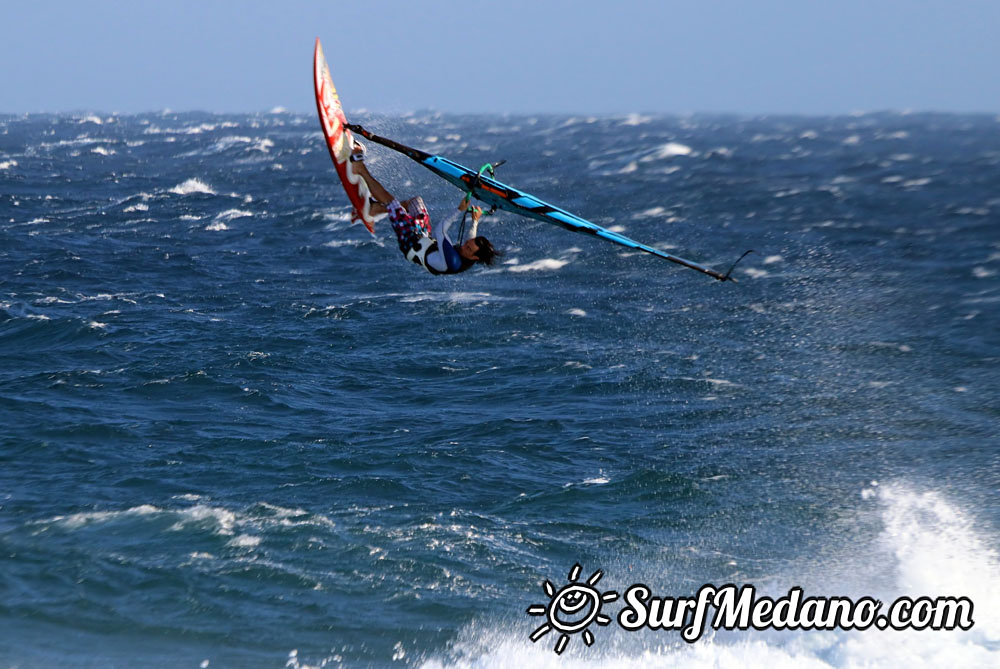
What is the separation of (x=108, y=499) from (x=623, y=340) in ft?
65.3

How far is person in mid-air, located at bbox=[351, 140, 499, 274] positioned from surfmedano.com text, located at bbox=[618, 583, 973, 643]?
768cm

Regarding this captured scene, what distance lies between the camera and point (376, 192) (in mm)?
21688

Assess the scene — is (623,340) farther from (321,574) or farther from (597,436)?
(321,574)

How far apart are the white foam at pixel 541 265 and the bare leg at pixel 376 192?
1108 inches

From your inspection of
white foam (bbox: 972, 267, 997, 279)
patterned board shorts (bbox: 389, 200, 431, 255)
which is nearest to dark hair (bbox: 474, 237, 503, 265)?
patterned board shorts (bbox: 389, 200, 431, 255)

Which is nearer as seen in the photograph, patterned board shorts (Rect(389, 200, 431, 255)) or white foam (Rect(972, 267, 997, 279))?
patterned board shorts (Rect(389, 200, 431, 255))

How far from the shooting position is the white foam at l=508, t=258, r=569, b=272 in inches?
1969

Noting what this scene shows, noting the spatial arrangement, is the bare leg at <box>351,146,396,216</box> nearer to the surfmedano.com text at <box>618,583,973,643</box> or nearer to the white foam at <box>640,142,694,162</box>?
the surfmedano.com text at <box>618,583,973,643</box>

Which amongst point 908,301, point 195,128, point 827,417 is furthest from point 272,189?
point 195,128

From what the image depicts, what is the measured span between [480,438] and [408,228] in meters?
11.1

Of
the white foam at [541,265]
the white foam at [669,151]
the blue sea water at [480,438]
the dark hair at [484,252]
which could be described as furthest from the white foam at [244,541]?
the white foam at [669,151]

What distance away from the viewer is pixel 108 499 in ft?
84.5

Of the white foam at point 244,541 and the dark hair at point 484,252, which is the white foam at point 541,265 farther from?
the dark hair at point 484,252

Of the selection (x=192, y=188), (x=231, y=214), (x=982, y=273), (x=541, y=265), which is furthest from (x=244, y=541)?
(x=192, y=188)
